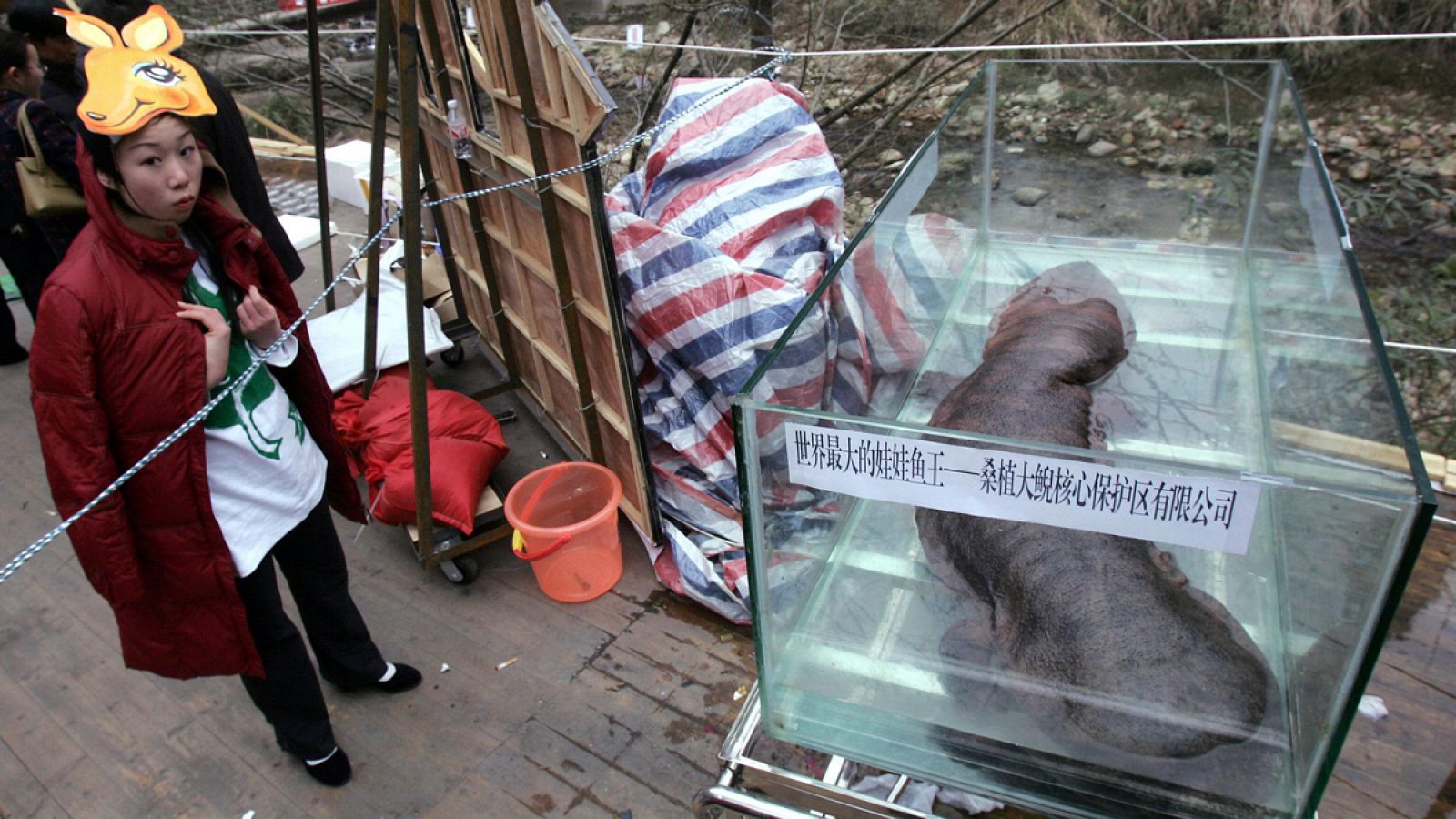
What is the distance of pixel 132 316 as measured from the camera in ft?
6.05

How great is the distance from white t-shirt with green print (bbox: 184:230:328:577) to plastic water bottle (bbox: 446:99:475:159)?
1358 mm

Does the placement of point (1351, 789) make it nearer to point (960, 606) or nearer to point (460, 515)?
point (960, 606)

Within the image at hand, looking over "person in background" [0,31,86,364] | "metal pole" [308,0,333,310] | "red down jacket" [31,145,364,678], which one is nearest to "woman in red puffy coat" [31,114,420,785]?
"red down jacket" [31,145,364,678]

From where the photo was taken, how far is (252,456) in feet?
6.97

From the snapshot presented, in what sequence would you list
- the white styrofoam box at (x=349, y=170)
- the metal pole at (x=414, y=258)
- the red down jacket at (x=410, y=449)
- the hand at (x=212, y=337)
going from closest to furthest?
the hand at (x=212, y=337) < the metal pole at (x=414, y=258) < the red down jacket at (x=410, y=449) < the white styrofoam box at (x=349, y=170)

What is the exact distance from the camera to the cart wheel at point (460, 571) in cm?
315

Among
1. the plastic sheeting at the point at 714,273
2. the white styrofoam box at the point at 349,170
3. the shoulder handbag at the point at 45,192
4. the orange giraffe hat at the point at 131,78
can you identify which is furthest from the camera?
the white styrofoam box at the point at 349,170

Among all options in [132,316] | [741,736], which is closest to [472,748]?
[741,736]

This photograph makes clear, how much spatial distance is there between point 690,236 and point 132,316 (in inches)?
67.1

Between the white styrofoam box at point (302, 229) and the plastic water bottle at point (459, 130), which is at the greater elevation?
the plastic water bottle at point (459, 130)

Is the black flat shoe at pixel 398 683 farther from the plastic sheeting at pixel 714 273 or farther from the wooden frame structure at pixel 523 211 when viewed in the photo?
the plastic sheeting at pixel 714 273

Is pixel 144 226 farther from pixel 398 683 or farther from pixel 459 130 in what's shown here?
pixel 459 130

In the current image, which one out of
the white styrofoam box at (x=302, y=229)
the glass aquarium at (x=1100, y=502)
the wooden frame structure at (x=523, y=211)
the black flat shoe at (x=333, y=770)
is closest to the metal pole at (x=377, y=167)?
the wooden frame structure at (x=523, y=211)

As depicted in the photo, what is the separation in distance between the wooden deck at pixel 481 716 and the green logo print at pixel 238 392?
Result: 971mm
